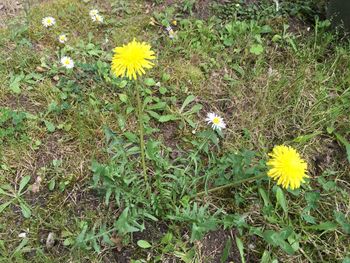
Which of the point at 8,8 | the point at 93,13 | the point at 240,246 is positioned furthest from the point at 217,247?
the point at 8,8

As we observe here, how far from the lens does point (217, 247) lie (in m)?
1.93

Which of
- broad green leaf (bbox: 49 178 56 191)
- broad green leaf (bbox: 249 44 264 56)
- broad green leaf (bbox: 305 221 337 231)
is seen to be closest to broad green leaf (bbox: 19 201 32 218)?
broad green leaf (bbox: 49 178 56 191)

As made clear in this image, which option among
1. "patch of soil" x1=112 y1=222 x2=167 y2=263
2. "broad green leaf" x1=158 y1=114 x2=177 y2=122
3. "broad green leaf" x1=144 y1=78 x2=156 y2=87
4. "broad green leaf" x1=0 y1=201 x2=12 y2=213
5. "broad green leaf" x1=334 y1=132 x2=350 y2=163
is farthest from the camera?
"broad green leaf" x1=144 y1=78 x2=156 y2=87

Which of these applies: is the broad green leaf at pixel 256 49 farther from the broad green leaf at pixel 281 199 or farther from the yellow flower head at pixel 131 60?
the yellow flower head at pixel 131 60

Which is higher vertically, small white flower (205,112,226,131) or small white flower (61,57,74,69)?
small white flower (61,57,74,69)

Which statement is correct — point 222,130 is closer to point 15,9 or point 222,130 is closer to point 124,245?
point 124,245

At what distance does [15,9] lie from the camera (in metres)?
2.87

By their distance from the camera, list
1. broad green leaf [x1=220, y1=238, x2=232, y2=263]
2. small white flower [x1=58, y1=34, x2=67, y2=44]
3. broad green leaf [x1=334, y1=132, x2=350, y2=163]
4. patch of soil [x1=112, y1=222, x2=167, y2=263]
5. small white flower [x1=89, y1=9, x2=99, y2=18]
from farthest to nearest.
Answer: small white flower [x1=89, y1=9, x2=99, y2=18] → small white flower [x1=58, y1=34, x2=67, y2=44] → broad green leaf [x1=334, y1=132, x2=350, y2=163] → patch of soil [x1=112, y1=222, x2=167, y2=263] → broad green leaf [x1=220, y1=238, x2=232, y2=263]

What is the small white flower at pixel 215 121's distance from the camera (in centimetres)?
224

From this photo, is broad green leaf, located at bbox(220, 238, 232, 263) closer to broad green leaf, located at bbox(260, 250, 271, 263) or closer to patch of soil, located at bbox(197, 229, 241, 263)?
patch of soil, located at bbox(197, 229, 241, 263)

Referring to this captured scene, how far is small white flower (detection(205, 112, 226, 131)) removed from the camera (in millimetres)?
2242

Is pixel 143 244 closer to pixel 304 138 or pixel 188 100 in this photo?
pixel 188 100

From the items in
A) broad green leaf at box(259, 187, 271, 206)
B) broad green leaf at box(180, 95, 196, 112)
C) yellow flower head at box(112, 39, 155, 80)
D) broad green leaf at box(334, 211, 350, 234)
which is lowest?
broad green leaf at box(259, 187, 271, 206)

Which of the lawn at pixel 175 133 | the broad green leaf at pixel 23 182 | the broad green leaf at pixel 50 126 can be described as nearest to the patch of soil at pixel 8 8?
the lawn at pixel 175 133
